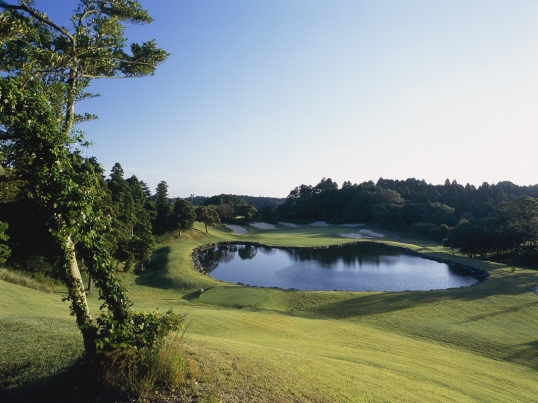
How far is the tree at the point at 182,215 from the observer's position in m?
50.2

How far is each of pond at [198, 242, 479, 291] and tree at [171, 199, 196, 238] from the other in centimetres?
539

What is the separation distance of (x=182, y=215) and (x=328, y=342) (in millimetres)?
40962

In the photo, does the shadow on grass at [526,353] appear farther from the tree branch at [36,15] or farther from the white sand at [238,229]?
the white sand at [238,229]

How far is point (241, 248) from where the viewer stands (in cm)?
5328

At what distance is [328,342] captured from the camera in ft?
41.5

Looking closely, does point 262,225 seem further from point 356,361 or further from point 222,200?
point 356,361

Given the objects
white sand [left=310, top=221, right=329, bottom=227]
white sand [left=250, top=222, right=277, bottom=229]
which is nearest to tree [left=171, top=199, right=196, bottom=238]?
white sand [left=250, top=222, right=277, bottom=229]

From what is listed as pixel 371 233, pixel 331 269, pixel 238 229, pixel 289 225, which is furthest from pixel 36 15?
pixel 289 225

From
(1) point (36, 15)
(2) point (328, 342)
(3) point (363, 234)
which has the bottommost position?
(2) point (328, 342)

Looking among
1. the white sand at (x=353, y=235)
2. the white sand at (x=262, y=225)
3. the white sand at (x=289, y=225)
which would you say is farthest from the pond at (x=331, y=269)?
the white sand at (x=289, y=225)

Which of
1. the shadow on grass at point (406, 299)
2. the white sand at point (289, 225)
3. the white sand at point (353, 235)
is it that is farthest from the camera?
the white sand at point (289, 225)

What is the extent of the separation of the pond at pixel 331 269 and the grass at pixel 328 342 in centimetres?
549

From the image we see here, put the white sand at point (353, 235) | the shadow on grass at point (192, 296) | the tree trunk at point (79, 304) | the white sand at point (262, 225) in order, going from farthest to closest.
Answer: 1. the white sand at point (262, 225)
2. the white sand at point (353, 235)
3. the shadow on grass at point (192, 296)
4. the tree trunk at point (79, 304)

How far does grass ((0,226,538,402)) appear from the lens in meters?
6.33
